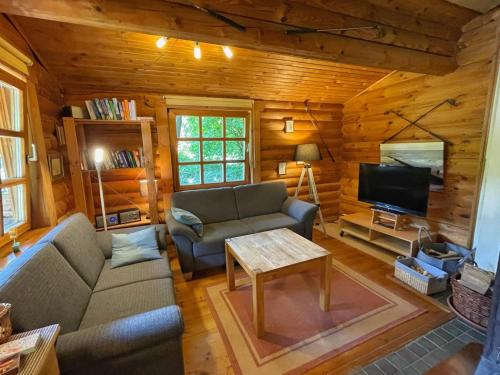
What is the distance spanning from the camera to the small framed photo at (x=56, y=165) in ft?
7.09

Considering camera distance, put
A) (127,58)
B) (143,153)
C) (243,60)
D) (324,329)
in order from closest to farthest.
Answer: (324,329) → (127,58) → (243,60) → (143,153)

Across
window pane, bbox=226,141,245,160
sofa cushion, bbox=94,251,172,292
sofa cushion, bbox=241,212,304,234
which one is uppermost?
window pane, bbox=226,141,245,160

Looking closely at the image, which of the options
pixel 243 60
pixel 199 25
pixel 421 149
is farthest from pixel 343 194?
pixel 199 25

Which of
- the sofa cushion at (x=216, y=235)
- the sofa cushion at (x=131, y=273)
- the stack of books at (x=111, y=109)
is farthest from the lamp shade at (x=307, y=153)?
the sofa cushion at (x=131, y=273)

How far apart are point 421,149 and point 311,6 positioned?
2180 millimetres

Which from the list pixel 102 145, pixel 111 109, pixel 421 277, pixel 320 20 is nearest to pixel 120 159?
pixel 102 145

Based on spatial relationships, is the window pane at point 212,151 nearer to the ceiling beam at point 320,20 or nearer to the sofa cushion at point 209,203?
the sofa cushion at point 209,203

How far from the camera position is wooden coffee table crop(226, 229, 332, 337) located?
1.69 m

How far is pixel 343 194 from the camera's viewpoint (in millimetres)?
4336

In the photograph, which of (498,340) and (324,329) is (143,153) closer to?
(324,329)

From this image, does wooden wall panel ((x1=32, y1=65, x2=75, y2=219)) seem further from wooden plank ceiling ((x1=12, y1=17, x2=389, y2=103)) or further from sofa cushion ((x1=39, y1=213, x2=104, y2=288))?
sofa cushion ((x1=39, y1=213, x2=104, y2=288))

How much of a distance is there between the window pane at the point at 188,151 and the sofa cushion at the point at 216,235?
1059 mm

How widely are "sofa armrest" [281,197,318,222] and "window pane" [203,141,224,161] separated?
49.4 inches

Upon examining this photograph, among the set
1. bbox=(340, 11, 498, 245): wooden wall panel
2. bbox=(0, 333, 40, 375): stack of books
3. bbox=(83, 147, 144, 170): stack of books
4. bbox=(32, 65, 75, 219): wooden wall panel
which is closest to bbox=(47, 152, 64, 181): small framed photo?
bbox=(32, 65, 75, 219): wooden wall panel
